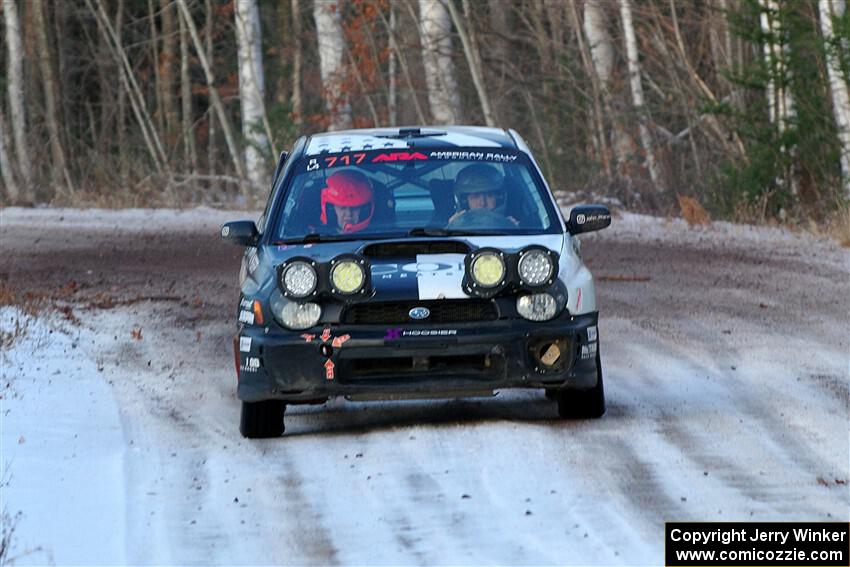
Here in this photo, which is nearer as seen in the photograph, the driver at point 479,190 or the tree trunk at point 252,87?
the driver at point 479,190

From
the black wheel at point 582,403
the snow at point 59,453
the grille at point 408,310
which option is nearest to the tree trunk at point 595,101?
the snow at point 59,453

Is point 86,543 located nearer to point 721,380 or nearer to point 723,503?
point 723,503

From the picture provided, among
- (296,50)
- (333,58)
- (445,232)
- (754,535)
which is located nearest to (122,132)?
(296,50)

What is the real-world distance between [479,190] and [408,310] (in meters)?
1.26

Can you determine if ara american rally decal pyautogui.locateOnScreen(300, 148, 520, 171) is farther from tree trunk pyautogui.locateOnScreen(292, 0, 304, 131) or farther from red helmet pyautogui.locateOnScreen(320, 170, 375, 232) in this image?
tree trunk pyautogui.locateOnScreen(292, 0, 304, 131)

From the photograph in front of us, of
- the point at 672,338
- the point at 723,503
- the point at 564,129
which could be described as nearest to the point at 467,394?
the point at 723,503

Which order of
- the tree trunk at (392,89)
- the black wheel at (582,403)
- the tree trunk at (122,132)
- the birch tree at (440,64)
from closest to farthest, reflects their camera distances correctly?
the black wheel at (582,403) < the birch tree at (440,64) < the tree trunk at (122,132) < the tree trunk at (392,89)

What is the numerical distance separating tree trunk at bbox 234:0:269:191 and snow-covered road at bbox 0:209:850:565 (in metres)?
17.1

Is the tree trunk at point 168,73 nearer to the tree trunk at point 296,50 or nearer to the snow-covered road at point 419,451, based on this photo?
the tree trunk at point 296,50

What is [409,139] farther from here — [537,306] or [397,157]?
[537,306]

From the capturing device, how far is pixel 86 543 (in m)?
7.43

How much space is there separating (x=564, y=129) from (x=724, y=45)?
303 centimetres

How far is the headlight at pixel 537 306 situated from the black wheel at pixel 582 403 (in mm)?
583

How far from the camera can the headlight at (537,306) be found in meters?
9.36
